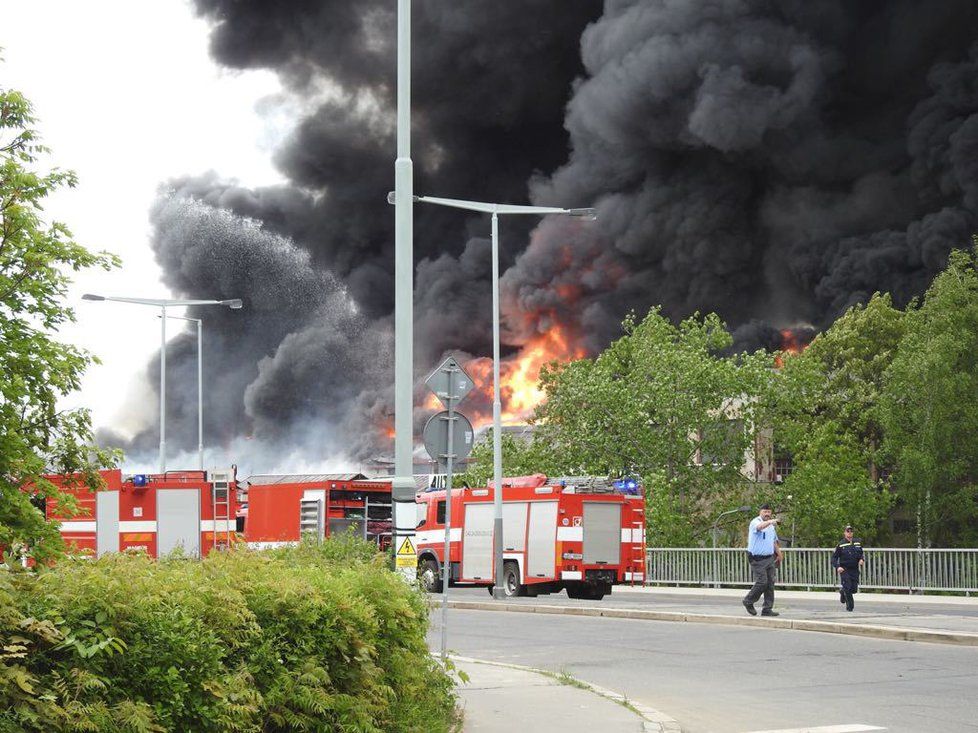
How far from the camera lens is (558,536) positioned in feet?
95.8

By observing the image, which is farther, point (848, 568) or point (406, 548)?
point (848, 568)

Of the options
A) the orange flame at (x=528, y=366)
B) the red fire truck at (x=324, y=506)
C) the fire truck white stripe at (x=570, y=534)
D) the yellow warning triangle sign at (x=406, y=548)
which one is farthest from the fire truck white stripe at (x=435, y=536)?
the orange flame at (x=528, y=366)

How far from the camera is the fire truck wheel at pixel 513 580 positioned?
30.2 m

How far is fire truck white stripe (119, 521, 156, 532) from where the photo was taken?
2869cm

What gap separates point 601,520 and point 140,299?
2046 centimetres

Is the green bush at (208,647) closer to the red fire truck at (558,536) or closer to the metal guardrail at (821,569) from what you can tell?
the red fire truck at (558,536)

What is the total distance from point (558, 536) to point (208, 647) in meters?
23.5

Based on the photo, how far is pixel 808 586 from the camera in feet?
108

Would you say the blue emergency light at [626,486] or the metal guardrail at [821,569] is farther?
the blue emergency light at [626,486]

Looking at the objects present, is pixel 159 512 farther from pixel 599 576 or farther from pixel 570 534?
pixel 599 576

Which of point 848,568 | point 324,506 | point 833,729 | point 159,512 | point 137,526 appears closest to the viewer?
point 833,729

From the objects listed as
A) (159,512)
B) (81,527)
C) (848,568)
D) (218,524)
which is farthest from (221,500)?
(848,568)

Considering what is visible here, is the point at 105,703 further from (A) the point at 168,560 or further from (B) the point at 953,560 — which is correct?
(B) the point at 953,560

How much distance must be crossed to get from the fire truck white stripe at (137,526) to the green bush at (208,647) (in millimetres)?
21267
